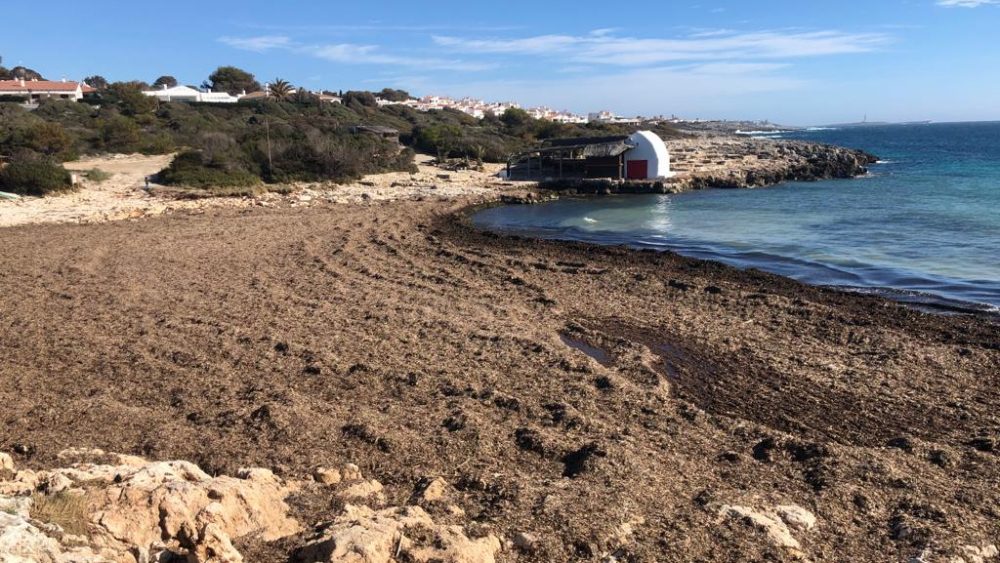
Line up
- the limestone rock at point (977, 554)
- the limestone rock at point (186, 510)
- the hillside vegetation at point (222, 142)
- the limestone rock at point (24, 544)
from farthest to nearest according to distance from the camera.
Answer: the hillside vegetation at point (222, 142) → the limestone rock at point (977, 554) → the limestone rock at point (186, 510) → the limestone rock at point (24, 544)

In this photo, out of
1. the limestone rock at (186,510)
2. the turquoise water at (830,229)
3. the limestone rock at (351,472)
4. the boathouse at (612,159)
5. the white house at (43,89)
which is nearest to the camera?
the limestone rock at (186,510)

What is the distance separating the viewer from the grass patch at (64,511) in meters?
3.30

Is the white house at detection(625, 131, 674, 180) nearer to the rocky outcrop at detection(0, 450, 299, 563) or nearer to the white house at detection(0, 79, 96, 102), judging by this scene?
the rocky outcrop at detection(0, 450, 299, 563)

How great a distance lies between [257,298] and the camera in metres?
10.5

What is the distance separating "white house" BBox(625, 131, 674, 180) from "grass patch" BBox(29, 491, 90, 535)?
1225 inches

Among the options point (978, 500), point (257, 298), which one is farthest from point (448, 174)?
point (978, 500)

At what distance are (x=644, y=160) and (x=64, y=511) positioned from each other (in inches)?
1245

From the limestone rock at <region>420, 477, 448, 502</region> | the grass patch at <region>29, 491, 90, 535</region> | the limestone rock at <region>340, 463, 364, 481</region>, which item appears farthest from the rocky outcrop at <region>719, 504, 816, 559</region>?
the grass patch at <region>29, 491, 90, 535</region>

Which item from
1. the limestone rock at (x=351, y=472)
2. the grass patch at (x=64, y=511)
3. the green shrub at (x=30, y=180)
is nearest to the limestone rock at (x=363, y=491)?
the limestone rock at (x=351, y=472)

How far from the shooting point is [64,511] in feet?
11.2

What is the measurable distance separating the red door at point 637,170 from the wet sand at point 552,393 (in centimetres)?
2064

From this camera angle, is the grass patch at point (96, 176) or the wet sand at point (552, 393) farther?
the grass patch at point (96, 176)

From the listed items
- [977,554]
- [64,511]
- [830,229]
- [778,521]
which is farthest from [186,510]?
[830,229]

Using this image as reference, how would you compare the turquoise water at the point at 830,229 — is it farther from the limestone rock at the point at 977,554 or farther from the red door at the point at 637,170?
the limestone rock at the point at 977,554
